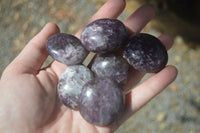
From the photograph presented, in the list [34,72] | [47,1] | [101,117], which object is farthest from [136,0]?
[101,117]

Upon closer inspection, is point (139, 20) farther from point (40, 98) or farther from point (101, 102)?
point (40, 98)

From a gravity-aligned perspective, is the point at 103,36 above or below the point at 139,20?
above

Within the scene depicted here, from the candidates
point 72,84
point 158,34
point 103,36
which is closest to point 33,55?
point 72,84

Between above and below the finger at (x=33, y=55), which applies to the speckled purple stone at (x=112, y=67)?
below

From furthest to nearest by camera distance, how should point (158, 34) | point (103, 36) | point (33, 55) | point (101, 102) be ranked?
point (158, 34) → point (33, 55) → point (103, 36) → point (101, 102)

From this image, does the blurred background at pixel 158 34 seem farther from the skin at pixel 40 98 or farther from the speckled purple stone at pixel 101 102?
the speckled purple stone at pixel 101 102

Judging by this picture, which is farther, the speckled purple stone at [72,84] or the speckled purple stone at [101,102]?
the speckled purple stone at [72,84]

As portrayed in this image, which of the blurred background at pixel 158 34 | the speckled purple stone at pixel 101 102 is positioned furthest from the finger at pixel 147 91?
the blurred background at pixel 158 34
